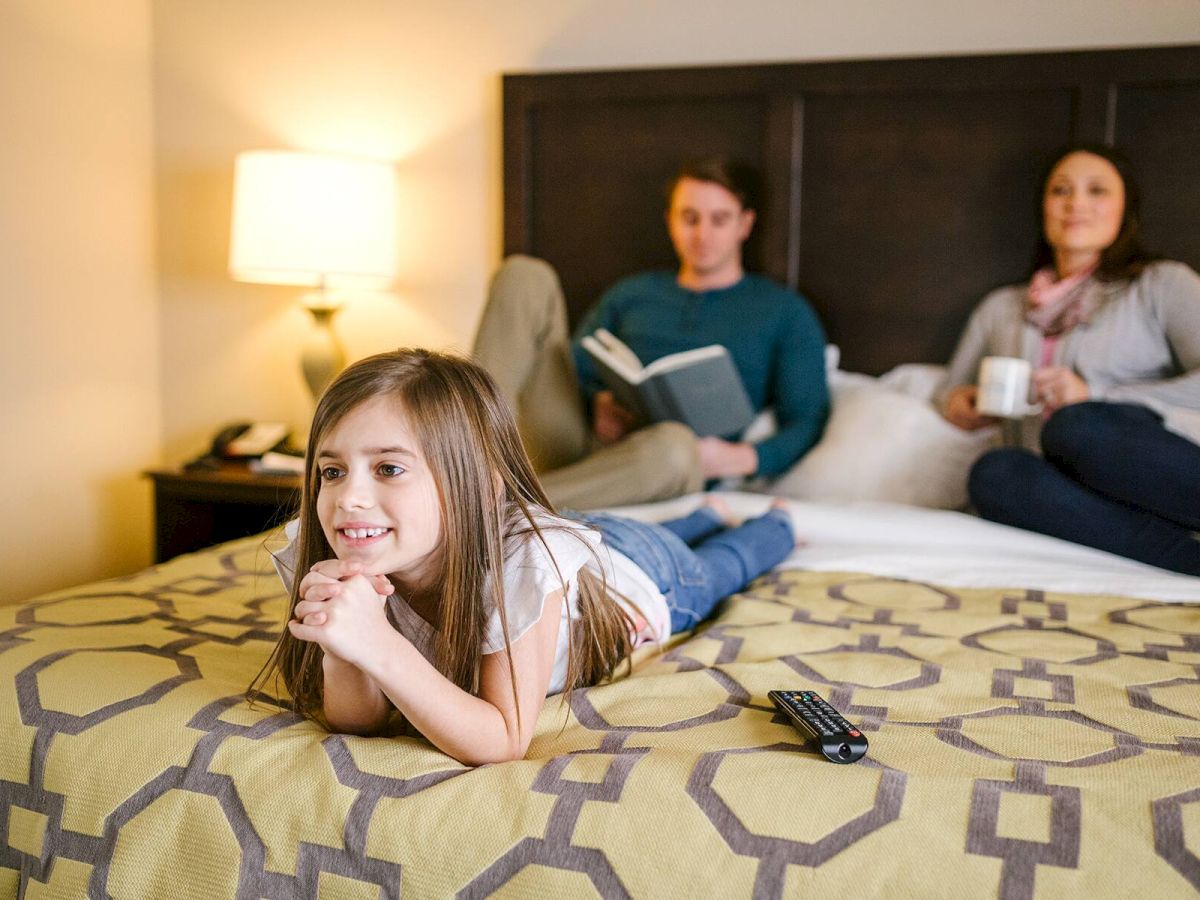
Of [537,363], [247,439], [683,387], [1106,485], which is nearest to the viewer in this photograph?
[1106,485]

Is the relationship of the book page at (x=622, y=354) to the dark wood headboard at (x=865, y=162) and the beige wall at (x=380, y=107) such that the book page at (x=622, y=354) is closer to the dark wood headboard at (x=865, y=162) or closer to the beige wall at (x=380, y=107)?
the dark wood headboard at (x=865, y=162)

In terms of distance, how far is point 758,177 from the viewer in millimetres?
2525

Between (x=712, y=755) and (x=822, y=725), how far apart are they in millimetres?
108

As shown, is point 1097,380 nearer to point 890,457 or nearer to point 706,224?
point 890,457

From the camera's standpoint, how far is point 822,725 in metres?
0.91

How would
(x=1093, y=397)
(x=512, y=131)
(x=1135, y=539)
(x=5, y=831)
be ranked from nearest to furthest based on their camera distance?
(x=5, y=831) → (x=1135, y=539) → (x=1093, y=397) → (x=512, y=131)

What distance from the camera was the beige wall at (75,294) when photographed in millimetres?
2479

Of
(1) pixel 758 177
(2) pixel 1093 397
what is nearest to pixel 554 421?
(1) pixel 758 177

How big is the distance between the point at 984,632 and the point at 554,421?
114 centimetres

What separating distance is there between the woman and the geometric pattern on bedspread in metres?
0.54

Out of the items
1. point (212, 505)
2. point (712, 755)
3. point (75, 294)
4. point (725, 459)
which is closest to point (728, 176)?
point (725, 459)

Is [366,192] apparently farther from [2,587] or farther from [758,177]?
[2,587]

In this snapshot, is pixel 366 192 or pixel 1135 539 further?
pixel 366 192

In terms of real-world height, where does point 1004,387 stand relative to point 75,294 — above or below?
below
